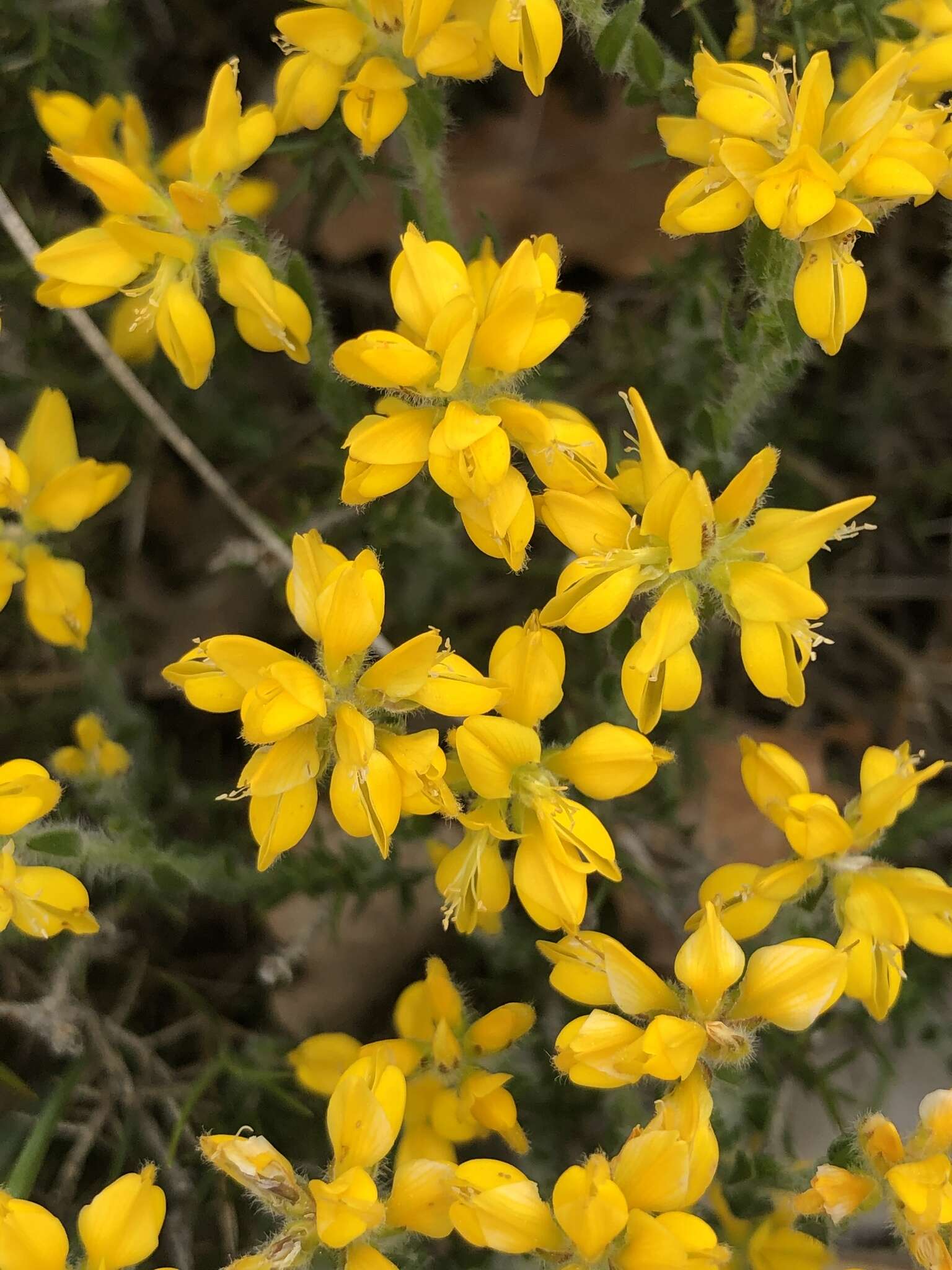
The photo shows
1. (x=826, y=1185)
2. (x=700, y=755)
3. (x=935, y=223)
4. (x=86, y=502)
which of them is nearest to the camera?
(x=826, y=1185)

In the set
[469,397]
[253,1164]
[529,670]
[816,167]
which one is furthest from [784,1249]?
[816,167]

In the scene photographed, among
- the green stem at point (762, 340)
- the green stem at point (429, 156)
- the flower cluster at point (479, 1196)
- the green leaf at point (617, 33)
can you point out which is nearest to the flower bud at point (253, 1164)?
the flower cluster at point (479, 1196)

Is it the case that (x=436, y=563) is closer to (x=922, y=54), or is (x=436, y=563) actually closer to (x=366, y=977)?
(x=366, y=977)

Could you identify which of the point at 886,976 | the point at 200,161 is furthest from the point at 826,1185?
the point at 200,161

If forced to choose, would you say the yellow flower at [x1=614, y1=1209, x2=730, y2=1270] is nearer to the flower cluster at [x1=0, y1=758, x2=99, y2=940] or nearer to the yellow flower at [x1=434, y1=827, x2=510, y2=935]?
the yellow flower at [x1=434, y1=827, x2=510, y2=935]

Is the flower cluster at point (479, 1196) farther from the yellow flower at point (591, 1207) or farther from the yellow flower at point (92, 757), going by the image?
the yellow flower at point (92, 757)

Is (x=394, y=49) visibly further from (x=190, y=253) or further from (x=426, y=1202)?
(x=426, y=1202)

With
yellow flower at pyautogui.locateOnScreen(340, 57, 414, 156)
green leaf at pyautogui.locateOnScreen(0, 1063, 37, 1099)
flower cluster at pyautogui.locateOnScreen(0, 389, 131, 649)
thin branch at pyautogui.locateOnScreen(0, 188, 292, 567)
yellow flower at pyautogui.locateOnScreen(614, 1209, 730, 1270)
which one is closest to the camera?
yellow flower at pyautogui.locateOnScreen(614, 1209, 730, 1270)

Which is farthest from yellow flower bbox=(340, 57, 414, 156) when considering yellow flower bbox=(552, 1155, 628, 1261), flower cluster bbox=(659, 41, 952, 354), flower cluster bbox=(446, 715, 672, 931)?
yellow flower bbox=(552, 1155, 628, 1261)
